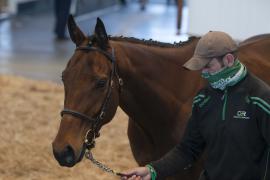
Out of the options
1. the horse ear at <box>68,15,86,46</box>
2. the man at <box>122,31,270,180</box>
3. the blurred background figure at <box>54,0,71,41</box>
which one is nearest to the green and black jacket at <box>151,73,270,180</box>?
the man at <box>122,31,270,180</box>

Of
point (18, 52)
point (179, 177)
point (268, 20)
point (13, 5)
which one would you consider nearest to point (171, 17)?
point (13, 5)

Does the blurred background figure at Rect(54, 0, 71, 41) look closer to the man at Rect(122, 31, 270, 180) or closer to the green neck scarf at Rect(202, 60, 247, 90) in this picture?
the man at Rect(122, 31, 270, 180)

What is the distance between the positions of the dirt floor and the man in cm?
234

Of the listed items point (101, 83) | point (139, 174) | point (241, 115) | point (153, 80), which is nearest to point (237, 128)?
point (241, 115)

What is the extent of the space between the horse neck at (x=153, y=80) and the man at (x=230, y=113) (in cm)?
53

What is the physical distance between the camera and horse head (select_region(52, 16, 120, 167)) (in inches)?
100

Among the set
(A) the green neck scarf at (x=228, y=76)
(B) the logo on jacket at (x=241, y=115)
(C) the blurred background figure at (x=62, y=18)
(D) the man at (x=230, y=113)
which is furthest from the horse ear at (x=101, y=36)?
(C) the blurred background figure at (x=62, y=18)

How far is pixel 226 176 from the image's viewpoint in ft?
7.99

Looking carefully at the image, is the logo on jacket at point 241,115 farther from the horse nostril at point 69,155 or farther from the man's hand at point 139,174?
the horse nostril at point 69,155

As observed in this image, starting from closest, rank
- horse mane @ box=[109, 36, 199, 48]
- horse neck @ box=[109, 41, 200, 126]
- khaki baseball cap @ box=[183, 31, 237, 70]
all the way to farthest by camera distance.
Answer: khaki baseball cap @ box=[183, 31, 237, 70], horse neck @ box=[109, 41, 200, 126], horse mane @ box=[109, 36, 199, 48]

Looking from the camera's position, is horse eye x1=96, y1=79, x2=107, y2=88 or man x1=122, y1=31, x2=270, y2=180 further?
horse eye x1=96, y1=79, x2=107, y2=88

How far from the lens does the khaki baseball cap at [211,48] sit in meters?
2.29

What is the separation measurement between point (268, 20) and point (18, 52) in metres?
4.50

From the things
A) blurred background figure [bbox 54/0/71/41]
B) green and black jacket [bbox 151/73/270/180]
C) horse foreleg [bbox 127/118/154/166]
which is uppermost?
green and black jacket [bbox 151/73/270/180]
